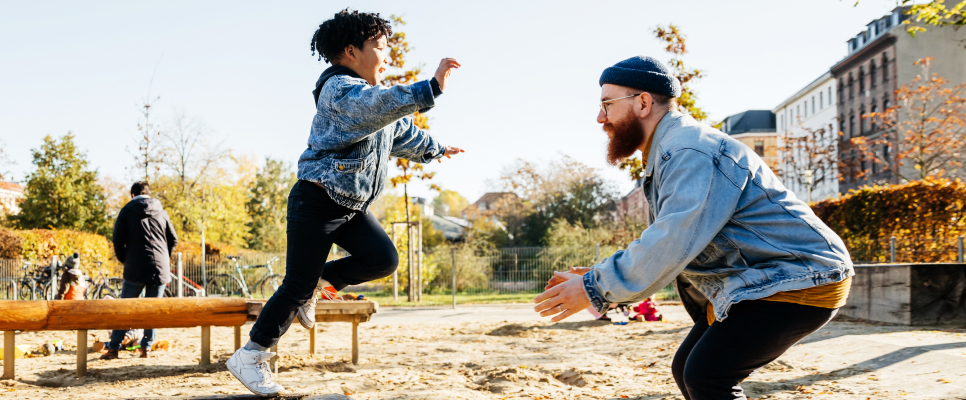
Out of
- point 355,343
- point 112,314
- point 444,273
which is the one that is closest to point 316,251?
point 112,314

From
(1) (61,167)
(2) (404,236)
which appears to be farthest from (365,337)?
(1) (61,167)

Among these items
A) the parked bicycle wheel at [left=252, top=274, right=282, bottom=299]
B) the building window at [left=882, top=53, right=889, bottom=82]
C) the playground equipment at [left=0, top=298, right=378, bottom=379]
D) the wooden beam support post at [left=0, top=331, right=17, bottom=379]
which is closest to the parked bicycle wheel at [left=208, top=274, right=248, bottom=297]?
the parked bicycle wheel at [left=252, top=274, right=282, bottom=299]

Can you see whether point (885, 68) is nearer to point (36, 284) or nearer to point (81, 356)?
point (36, 284)

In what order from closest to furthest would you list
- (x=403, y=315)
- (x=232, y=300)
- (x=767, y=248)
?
(x=767, y=248)
(x=232, y=300)
(x=403, y=315)

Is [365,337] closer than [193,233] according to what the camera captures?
A: Yes

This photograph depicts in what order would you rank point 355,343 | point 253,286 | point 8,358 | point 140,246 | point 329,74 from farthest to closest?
point 253,286
point 140,246
point 355,343
point 8,358
point 329,74

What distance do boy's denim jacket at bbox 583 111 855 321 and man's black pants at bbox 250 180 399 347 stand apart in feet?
5.21

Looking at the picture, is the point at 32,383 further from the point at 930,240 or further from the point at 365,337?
the point at 930,240

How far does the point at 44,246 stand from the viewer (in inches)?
738

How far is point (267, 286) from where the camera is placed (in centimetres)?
1628

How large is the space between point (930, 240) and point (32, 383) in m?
12.1

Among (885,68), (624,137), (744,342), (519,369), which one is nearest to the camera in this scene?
(744,342)

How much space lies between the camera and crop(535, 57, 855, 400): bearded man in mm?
1979

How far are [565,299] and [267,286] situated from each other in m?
15.3
